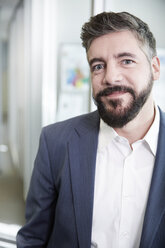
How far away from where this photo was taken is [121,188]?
102cm

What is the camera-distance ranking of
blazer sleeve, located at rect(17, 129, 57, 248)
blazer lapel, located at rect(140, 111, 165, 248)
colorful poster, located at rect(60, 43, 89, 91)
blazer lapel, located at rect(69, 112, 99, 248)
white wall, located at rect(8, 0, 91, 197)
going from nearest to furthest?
1. blazer lapel, located at rect(140, 111, 165, 248)
2. blazer lapel, located at rect(69, 112, 99, 248)
3. blazer sleeve, located at rect(17, 129, 57, 248)
4. white wall, located at rect(8, 0, 91, 197)
5. colorful poster, located at rect(60, 43, 89, 91)

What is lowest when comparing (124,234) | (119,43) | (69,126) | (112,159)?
(124,234)

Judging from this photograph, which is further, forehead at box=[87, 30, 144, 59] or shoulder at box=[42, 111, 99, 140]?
shoulder at box=[42, 111, 99, 140]

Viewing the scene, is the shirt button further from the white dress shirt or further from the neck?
the neck

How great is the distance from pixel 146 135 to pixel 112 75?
266mm

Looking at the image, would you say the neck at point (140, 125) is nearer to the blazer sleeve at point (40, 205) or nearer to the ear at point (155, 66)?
the ear at point (155, 66)

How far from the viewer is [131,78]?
3.14ft

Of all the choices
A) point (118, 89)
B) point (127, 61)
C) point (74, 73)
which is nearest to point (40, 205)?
point (118, 89)

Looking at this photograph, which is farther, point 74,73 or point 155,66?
point 74,73

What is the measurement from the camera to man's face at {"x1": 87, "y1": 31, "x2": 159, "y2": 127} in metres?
0.95

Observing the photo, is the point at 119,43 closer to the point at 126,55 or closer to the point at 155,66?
the point at 126,55

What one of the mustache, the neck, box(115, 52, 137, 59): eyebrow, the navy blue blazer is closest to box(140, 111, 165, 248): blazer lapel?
the navy blue blazer

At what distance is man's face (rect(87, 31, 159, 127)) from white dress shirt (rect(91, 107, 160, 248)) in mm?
113

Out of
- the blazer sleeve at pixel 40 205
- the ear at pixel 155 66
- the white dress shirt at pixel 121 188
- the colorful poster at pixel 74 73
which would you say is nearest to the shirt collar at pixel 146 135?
the white dress shirt at pixel 121 188
